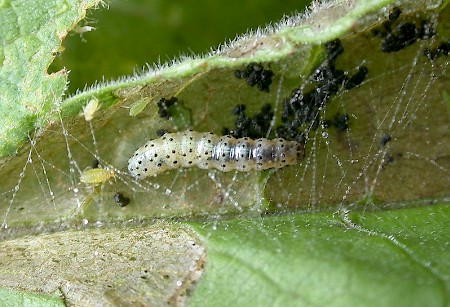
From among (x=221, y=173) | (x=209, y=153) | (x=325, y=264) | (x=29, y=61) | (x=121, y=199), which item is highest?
(x=29, y=61)

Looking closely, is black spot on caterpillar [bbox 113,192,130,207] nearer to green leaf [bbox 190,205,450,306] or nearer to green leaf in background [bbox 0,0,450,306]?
green leaf in background [bbox 0,0,450,306]

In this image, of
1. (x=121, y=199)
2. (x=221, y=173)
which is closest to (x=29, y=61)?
(x=121, y=199)

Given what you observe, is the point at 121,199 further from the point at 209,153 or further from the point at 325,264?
the point at 325,264

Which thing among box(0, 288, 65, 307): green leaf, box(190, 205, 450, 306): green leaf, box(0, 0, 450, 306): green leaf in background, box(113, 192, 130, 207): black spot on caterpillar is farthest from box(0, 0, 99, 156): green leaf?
box(190, 205, 450, 306): green leaf

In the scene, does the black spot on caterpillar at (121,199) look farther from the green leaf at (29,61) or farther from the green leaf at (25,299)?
the green leaf at (25,299)

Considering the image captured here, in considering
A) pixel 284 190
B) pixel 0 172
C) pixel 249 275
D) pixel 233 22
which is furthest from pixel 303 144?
pixel 0 172

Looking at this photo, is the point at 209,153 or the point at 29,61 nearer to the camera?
the point at 29,61
